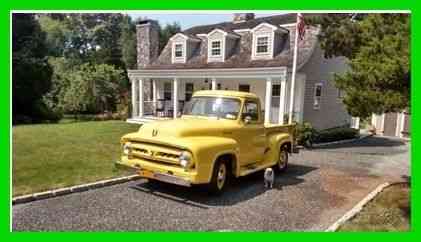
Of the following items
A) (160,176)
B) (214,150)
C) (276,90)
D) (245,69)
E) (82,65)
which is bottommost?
(160,176)

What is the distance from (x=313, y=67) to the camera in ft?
49.3

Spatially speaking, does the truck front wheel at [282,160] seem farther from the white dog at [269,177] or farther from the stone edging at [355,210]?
the stone edging at [355,210]

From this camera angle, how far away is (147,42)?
2023 cm

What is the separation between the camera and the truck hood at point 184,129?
19.1 feet

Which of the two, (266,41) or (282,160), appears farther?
(266,41)

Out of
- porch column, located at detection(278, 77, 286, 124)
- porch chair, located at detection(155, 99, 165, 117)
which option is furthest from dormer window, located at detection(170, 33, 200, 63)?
porch column, located at detection(278, 77, 286, 124)

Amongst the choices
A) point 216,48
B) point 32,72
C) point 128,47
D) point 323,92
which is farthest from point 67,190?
point 128,47

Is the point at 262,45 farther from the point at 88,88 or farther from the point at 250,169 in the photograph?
the point at 88,88

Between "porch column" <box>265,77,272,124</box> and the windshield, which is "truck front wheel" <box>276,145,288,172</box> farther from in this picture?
"porch column" <box>265,77,272,124</box>

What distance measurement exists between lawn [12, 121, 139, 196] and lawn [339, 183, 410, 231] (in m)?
4.53

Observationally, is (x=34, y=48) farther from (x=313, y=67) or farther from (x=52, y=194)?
(x=313, y=67)

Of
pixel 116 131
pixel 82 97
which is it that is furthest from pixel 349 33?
pixel 82 97

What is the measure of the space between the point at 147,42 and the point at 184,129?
15.5 metres

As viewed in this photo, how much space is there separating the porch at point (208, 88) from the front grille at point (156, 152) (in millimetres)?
4647
